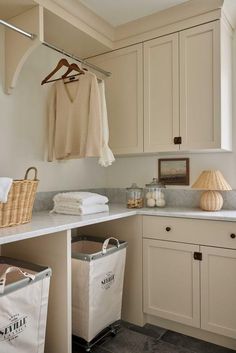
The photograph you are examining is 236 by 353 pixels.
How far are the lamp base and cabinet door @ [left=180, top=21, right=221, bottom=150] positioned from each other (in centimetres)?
36

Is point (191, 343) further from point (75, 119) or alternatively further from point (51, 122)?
point (51, 122)

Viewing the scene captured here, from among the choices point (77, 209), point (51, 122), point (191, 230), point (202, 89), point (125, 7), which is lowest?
point (191, 230)

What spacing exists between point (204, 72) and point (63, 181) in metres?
1.37

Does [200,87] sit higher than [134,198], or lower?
higher

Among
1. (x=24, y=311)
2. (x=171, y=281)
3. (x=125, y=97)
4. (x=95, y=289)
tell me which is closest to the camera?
(x=24, y=311)

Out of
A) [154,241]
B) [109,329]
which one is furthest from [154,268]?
[109,329]

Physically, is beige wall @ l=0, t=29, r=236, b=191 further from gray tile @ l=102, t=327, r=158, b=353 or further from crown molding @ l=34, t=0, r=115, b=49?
gray tile @ l=102, t=327, r=158, b=353

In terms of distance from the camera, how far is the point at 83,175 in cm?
260

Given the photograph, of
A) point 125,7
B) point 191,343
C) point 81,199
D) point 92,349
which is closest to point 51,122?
point 81,199

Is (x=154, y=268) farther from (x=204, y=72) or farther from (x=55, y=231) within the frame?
(x=204, y=72)

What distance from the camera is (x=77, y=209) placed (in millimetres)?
1921

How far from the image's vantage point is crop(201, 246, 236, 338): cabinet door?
1770mm

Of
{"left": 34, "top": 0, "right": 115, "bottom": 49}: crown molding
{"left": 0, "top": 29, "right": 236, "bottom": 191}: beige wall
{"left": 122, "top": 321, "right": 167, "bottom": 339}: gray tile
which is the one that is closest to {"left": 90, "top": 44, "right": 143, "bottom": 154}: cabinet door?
{"left": 34, "top": 0, "right": 115, "bottom": 49}: crown molding

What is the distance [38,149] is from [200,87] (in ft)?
4.20
